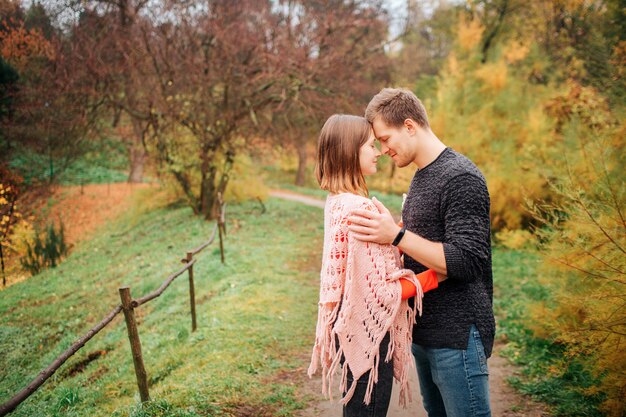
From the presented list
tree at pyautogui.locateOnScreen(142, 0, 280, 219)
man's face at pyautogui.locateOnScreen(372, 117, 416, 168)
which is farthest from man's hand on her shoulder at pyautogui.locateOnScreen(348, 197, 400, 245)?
tree at pyautogui.locateOnScreen(142, 0, 280, 219)

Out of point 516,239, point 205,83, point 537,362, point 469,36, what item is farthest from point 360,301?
point 469,36

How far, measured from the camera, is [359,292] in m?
1.92

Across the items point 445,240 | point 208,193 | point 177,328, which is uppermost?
point 445,240

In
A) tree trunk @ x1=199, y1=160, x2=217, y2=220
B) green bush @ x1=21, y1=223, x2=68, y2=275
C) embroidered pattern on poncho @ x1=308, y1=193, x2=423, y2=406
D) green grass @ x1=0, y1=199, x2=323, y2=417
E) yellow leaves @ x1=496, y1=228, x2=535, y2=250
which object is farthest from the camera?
tree trunk @ x1=199, y1=160, x2=217, y2=220

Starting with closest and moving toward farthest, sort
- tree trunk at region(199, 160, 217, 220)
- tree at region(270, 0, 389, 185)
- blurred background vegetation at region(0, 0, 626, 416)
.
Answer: blurred background vegetation at region(0, 0, 626, 416)
tree at region(270, 0, 389, 185)
tree trunk at region(199, 160, 217, 220)

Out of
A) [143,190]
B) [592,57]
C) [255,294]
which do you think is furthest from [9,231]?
[592,57]

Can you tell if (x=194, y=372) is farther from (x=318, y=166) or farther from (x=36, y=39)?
(x=36, y=39)

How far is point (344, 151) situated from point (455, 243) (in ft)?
2.09

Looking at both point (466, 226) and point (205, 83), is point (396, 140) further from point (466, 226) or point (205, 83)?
point (205, 83)

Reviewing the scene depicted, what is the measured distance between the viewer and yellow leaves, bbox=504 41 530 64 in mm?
14281

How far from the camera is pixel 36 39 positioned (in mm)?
11750

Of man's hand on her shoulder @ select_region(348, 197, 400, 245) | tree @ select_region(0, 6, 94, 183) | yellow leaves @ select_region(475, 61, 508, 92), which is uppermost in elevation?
yellow leaves @ select_region(475, 61, 508, 92)

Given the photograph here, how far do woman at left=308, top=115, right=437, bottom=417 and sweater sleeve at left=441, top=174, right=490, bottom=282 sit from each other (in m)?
0.15

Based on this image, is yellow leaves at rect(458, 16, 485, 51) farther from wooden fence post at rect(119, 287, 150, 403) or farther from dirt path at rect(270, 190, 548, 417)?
wooden fence post at rect(119, 287, 150, 403)
